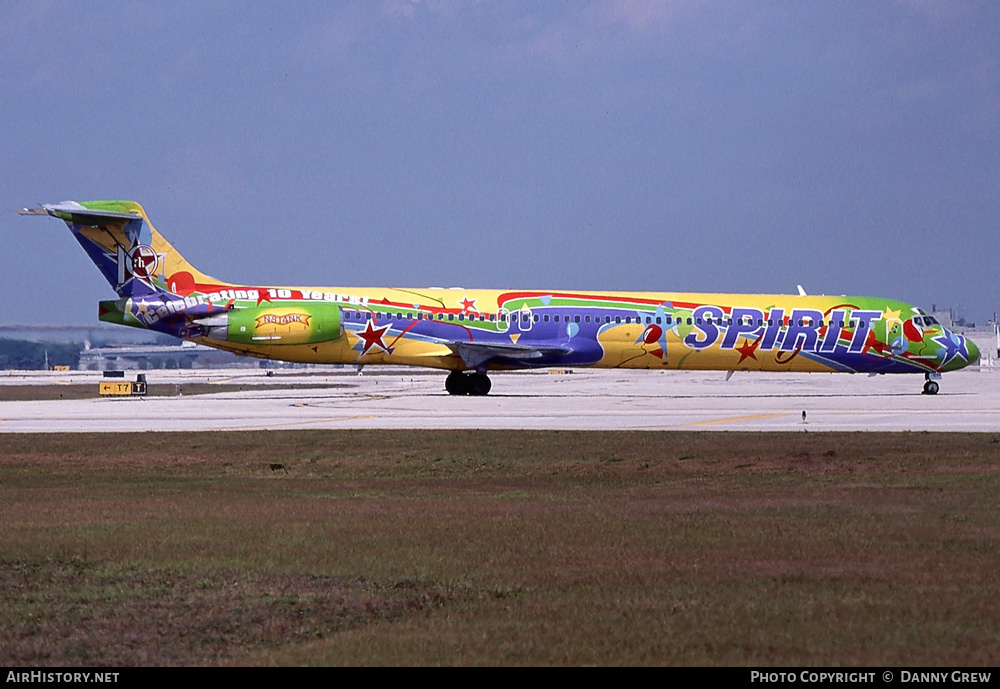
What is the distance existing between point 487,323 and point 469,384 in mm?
2485

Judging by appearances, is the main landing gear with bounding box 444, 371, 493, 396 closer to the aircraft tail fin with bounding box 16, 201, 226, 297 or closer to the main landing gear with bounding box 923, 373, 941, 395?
the aircraft tail fin with bounding box 16, 201, 226, 297

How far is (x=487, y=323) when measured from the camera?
149ft

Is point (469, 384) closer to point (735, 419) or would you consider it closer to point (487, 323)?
point (487, 323)

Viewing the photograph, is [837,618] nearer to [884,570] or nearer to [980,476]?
[884,570]

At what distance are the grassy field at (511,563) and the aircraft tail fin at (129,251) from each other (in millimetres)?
23343

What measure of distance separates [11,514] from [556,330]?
31684 mm

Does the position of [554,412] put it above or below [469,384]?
below

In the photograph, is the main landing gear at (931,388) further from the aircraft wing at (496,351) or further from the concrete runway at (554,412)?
the aircraft wing at (496,351)

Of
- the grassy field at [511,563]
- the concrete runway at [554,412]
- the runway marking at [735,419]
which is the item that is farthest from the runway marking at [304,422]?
the runway marking at [735,419]

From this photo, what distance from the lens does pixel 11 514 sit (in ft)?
49.8

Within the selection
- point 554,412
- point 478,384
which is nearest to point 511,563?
point 554,412

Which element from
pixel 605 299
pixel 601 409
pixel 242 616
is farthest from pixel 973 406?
pixel 242 616

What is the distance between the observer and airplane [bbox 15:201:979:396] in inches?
1725

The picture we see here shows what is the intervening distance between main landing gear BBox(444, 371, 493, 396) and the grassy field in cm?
2450
